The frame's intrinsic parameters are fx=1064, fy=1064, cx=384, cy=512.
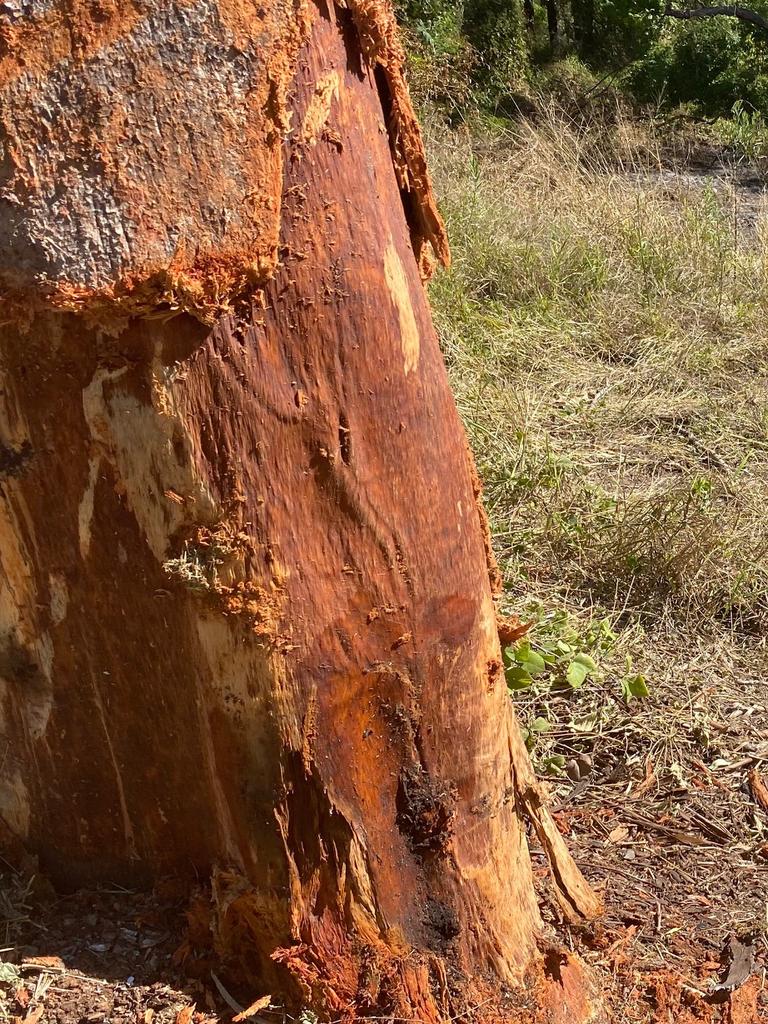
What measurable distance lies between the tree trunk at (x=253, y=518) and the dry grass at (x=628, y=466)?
777mm

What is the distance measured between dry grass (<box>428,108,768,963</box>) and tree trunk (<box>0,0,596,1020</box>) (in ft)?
2.55

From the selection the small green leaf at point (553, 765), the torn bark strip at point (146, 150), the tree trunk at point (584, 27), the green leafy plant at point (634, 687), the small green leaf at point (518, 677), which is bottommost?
the small green leaf at point (553, 765)

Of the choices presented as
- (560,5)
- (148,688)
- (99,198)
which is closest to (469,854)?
(148,688)

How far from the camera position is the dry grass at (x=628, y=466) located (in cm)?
274

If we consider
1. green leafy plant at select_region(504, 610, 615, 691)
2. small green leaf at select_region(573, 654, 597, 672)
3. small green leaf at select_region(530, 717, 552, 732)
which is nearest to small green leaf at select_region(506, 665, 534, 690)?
green leafy plant at select_region(504, 610, 615, 691)

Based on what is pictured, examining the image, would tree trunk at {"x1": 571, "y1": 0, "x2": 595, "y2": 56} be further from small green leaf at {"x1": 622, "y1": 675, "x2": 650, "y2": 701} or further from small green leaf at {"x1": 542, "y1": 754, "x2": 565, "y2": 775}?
small green leaf at {"x1": 542, "y1": 754, "x2": 565, "y2": 775}

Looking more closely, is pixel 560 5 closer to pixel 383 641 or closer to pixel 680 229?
pixel 680 229

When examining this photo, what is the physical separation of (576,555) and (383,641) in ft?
6.84

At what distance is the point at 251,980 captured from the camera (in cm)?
180

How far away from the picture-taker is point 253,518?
1512mm

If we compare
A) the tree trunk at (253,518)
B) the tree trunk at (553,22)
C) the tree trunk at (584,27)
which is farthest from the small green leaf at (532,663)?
the tree trunk at (584,27)

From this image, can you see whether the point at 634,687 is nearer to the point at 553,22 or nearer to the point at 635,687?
the point at 635,687

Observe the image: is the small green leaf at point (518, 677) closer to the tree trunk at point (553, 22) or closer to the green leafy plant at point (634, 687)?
the green leafy plant at point (634, 687)

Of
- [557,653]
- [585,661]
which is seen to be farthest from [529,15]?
[585,661]
